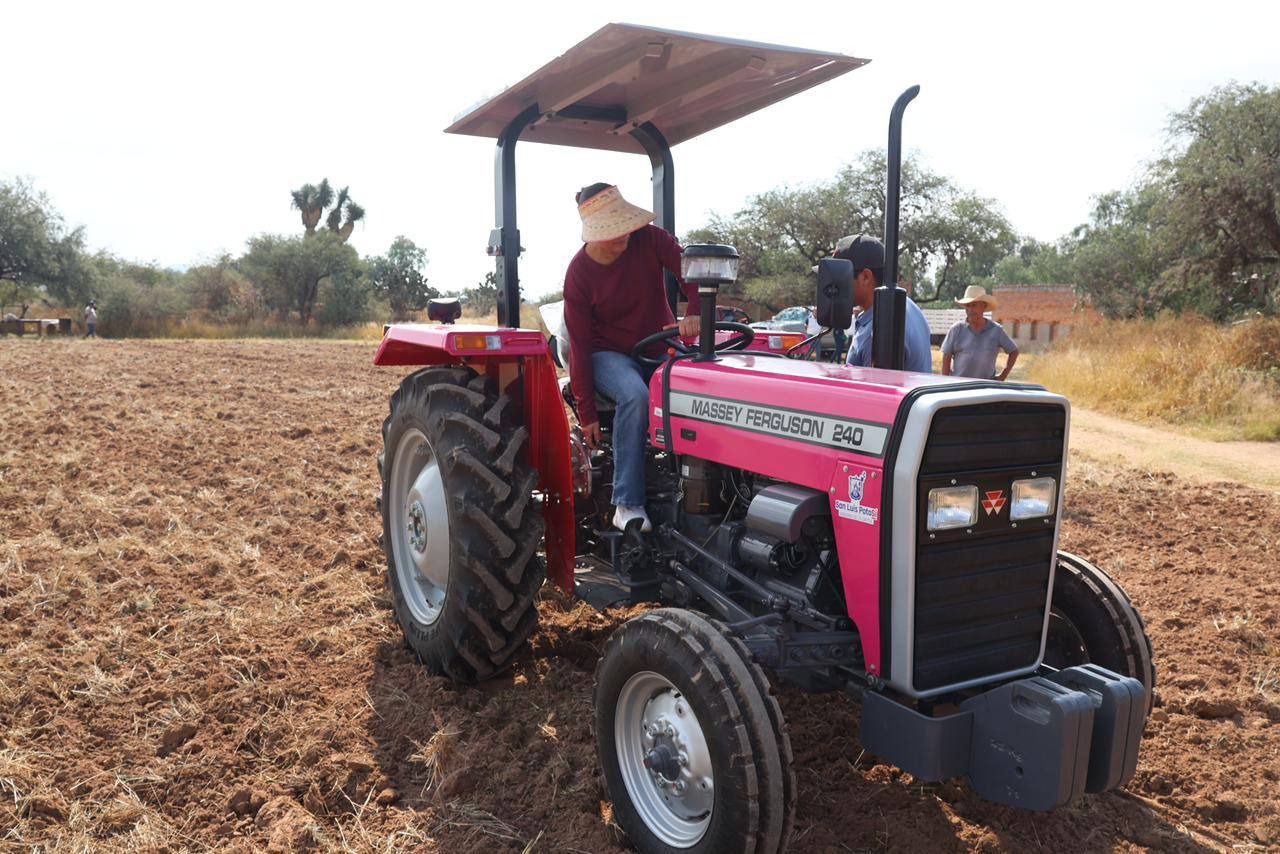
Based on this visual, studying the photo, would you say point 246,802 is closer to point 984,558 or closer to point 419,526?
point 419,526

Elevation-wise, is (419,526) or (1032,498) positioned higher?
(1032,498)

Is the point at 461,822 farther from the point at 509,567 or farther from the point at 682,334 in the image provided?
the point at 682,334

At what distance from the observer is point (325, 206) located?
51.4 metres

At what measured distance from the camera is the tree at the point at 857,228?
30328 millimetres

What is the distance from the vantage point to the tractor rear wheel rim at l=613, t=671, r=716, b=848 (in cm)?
251

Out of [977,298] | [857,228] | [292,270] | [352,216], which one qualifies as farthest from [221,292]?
[977,298]

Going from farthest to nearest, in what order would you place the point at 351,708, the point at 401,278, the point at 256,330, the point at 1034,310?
the point at 401,278 < the point at 1034,310 < the point at 256,330 < the point at 351,708

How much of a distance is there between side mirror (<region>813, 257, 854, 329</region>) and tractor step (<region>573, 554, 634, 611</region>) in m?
1.30

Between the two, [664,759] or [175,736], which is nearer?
[664,759]

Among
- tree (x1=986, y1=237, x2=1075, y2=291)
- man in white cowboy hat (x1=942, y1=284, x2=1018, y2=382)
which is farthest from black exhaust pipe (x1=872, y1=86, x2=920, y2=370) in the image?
tree (x1=986, y1=237, x2=1075, y2=291)

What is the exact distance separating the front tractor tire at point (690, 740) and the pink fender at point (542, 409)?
998mm

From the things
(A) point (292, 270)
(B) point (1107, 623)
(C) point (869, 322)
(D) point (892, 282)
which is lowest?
(B) point (1107, 623)

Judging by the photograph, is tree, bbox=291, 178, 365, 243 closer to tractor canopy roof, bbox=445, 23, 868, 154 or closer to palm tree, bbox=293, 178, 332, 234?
palm tree, bbox=293, 178, 332, 234

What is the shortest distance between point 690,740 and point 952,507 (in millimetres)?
923
